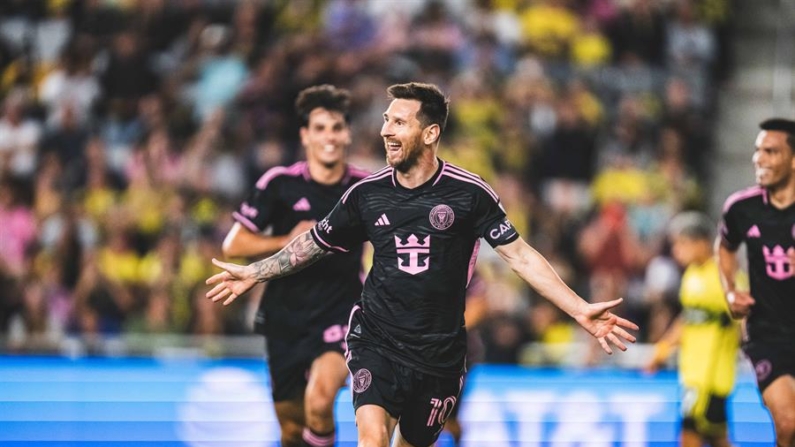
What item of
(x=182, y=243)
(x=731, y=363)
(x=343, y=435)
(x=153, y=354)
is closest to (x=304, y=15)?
(x=182, y=243)

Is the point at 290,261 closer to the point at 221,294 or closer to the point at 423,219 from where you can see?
the point at 221,294

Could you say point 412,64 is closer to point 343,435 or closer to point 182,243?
point 182,243

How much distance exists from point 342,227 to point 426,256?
504 millimetres

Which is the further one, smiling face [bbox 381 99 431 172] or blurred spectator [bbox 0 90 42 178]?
blurred spectator [bbox 0 90 42 178]

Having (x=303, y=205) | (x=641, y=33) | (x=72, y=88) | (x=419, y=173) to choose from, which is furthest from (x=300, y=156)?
(x=419, y=173)

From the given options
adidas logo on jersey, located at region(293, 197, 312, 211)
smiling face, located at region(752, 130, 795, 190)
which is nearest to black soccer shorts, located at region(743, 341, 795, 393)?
smiling face, located at region(752, 130, 795, 190)

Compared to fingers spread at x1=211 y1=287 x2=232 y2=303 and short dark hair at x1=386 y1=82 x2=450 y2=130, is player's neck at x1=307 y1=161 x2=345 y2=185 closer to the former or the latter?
short dark hair at x1=386 y1=82 x2=450 y2=130

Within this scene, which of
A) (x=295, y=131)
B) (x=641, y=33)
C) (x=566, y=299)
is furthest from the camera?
(x=641, y=33)

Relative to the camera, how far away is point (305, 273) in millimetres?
8711

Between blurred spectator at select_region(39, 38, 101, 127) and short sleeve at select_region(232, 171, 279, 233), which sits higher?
blurred spectator at select_region(39, 38, 101, 127)

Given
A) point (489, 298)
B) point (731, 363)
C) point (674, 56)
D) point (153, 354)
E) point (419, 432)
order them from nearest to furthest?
point (419, 432), point (731, 363), point (153, 354), point (489, 298), point (674, 56)

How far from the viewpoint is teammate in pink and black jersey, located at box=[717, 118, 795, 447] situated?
8586 mm

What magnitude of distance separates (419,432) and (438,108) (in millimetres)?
1739

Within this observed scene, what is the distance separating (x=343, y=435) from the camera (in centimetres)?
1120
